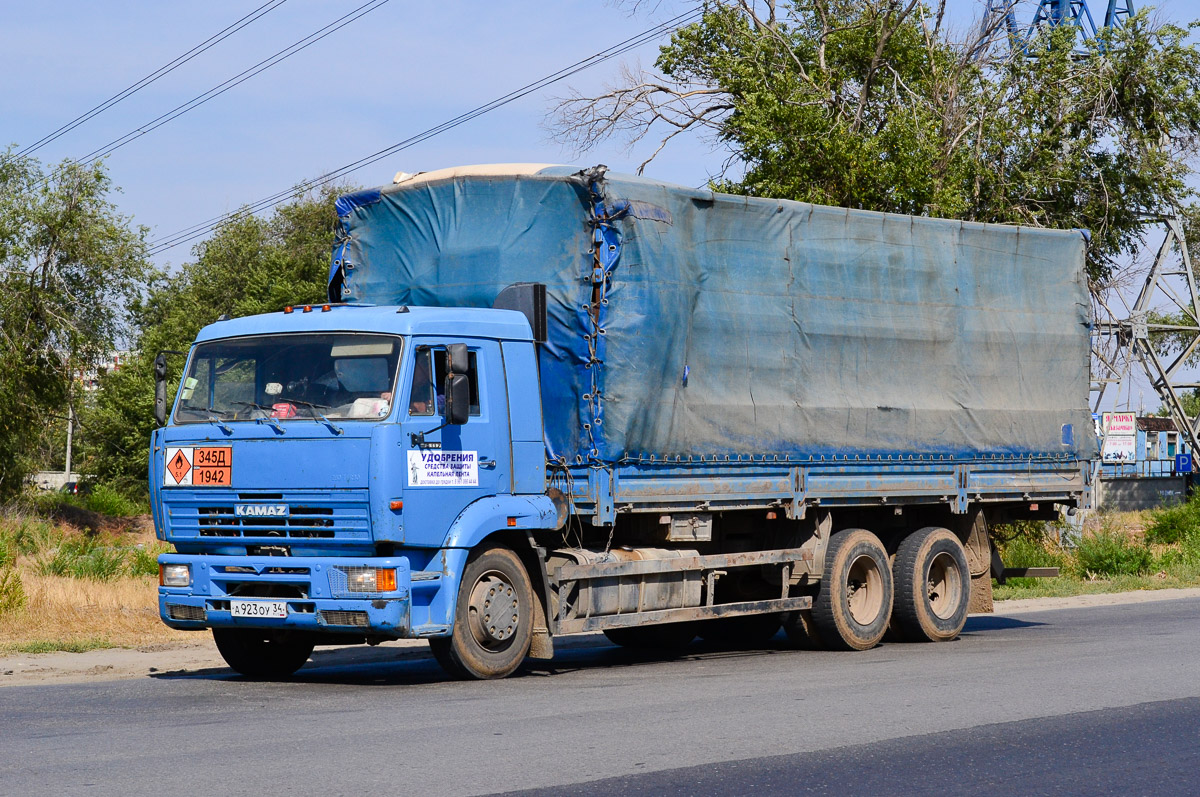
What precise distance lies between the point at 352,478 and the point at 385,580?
2.55 feet

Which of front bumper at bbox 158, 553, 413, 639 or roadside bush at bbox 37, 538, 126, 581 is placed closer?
front bumper at bbox 158, 553, 413, 639

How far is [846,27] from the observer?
25984 millimetres

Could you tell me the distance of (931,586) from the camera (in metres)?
15.1

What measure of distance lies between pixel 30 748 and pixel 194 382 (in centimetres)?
392

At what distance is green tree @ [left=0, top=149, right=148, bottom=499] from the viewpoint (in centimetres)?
3316

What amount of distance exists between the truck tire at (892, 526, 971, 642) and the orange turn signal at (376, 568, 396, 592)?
21.2 ft

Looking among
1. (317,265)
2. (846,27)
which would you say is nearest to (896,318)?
(846,27)

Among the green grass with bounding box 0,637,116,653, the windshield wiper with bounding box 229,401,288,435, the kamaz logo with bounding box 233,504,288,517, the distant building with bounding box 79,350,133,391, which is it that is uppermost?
the distant building with bounding box 79,350,133,391

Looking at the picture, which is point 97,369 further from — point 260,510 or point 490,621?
point 490,621

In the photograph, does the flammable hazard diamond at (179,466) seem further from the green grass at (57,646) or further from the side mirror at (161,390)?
the green grass at (57,646)

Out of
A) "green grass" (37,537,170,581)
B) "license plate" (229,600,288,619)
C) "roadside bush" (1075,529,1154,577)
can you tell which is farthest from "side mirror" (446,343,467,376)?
"roadside bush" (1075,529,1154,577)

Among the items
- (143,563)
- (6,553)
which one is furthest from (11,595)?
(143,563)

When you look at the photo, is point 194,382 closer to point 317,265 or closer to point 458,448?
point 458,448

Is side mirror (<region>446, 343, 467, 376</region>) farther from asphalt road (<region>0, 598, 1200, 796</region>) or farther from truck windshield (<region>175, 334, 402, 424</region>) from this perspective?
asphalt road (<region>0, 598, 1200, 796</region>)
